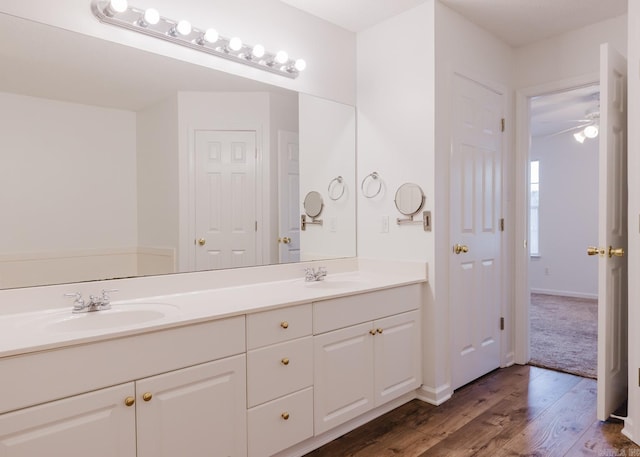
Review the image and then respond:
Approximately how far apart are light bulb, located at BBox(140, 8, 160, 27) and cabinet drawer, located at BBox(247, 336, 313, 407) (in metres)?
1.50

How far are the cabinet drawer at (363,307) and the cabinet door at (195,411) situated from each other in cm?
46

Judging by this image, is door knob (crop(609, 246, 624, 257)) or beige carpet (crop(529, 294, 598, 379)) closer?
door knob (crop(609, 246, 624, 257))

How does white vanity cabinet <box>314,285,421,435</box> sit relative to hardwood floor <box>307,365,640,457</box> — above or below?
above

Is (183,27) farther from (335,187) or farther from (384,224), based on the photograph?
(384,224)

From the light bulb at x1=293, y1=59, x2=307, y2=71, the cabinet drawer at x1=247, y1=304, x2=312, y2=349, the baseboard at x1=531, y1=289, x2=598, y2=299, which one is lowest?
the baseboard at x1=531, y1=289, x2=598, y2=299

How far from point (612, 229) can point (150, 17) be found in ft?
8.22

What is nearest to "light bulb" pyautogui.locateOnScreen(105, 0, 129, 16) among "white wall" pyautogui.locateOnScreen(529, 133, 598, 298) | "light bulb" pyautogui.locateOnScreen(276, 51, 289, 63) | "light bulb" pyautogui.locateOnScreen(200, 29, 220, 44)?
"light bulb" pyautogui.locateOnScreen(200, 29, 220, 44)

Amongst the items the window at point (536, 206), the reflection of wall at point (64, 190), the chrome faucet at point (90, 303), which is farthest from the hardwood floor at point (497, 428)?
the window at point (536, 206)

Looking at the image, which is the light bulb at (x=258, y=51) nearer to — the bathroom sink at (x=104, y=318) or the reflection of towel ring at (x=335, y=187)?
the reflection of towel ring at (x=335, y=187)

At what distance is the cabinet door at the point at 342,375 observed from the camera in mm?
2010

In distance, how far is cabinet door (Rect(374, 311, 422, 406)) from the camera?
90.6 inches

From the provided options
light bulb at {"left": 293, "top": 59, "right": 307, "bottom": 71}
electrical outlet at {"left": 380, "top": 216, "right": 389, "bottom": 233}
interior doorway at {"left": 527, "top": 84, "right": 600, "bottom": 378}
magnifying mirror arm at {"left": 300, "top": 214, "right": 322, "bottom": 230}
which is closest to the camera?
light bulb at {"left": 293, "top": 59, "right": 307, "bottom": 71}

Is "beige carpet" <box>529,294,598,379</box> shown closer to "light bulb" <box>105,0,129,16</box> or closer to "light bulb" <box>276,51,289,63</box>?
"light bulb" <box>276,51,289,63</box>

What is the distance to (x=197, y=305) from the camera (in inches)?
71.3
